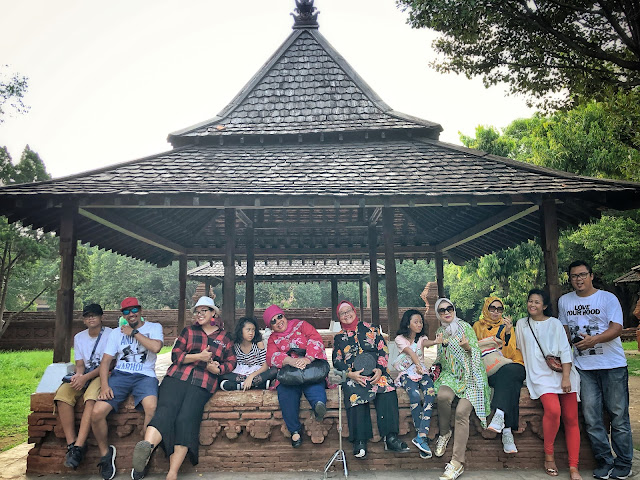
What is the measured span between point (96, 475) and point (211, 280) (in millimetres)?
12756

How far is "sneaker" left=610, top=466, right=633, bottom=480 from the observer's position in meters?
4.57

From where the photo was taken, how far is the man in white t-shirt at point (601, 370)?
460cm

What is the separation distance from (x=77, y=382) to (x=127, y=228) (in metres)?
2.88

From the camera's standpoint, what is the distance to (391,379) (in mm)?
4922

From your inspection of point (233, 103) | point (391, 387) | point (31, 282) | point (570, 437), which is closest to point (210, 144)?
point (233, 103)

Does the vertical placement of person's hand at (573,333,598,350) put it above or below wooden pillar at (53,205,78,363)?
below

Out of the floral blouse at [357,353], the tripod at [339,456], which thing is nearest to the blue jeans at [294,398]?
the tripod at [339,456]

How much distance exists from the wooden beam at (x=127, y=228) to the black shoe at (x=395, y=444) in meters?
4.82

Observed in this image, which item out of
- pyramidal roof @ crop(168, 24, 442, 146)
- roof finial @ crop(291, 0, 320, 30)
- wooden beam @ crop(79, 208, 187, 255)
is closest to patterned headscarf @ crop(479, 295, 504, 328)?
pyramidal roof @ crop(168, 24, 442, 146)

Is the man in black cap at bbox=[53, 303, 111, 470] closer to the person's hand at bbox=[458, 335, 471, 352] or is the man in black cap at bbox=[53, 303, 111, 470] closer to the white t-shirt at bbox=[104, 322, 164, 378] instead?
the white t-shirt at bbox=[104, 322, 164, 378]

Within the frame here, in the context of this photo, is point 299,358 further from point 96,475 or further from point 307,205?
point 96,475

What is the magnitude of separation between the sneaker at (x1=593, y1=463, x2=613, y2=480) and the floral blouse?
87.6 inches

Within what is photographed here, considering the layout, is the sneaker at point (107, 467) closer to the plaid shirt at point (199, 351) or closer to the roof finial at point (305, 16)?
the plaid shirt at point (199, 351)

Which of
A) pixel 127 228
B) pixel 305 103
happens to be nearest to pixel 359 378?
pixel 127 228
